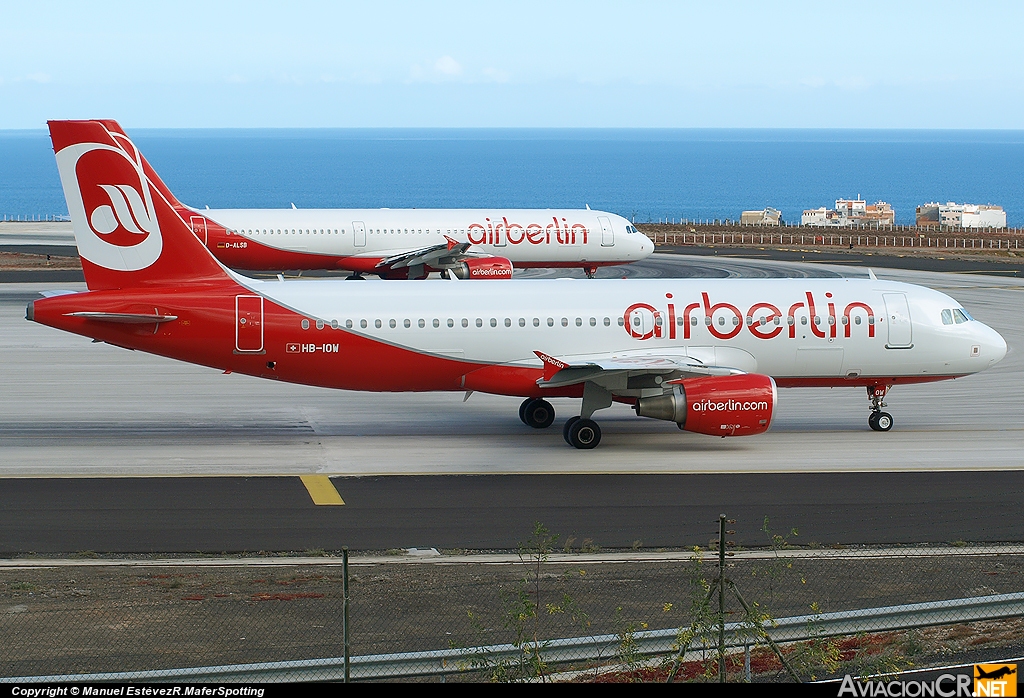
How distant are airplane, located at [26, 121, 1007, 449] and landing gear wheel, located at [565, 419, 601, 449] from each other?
0.11 feet

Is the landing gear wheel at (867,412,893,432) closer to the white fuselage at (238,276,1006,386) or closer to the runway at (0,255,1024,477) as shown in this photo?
the runway at (0,255,1024,477)

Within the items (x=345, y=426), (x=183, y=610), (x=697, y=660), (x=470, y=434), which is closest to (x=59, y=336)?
(x=345, y=426)

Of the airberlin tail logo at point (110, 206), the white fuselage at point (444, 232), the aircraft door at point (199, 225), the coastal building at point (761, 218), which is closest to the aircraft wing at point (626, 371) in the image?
the airberlin tail logo at point (110, 206)

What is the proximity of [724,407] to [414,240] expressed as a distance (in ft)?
123

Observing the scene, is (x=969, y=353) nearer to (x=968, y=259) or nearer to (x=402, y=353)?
(x=402, y=353)

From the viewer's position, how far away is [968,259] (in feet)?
263

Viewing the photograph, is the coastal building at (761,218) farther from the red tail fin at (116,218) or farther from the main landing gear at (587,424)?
the red tail fin at (116,218)

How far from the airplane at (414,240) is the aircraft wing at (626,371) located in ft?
98.8

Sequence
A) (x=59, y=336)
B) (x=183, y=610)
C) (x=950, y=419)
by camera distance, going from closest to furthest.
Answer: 1. (x=183, y=610)
2. (x=950, y=419)
3. (x=59, y=336)

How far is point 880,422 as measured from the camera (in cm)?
3092

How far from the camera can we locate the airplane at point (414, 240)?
59.5 m

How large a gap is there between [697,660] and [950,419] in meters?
20.5

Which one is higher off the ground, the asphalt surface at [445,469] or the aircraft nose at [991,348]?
the aircraft nose at [991,348]

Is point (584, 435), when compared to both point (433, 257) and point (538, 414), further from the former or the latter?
point (433, 257)
